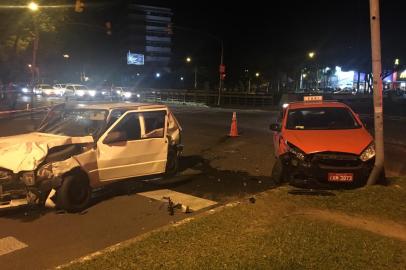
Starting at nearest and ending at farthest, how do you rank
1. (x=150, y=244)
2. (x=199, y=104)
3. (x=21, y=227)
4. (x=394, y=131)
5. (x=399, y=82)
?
(x=150, y=244) < (x=21, y=227) < (x=394, y=131) < (x=199, y=104) < (x=399, y=82)

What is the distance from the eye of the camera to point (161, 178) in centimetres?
1032

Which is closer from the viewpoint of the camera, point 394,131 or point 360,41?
point 394,131

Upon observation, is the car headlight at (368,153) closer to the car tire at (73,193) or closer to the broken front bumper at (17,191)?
the car tire at (73,193)

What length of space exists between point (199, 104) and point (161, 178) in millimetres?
39441

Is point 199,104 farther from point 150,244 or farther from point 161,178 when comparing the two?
point 150,244

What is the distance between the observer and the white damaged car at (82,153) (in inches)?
289

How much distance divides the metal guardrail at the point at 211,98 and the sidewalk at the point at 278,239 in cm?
3960

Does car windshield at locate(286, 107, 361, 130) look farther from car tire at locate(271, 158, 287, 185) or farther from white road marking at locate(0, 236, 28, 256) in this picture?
white road marking at locate(0, 236, 28, 256)

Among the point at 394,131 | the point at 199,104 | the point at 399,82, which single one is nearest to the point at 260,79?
the point at 199,104

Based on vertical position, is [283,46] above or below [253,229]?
above

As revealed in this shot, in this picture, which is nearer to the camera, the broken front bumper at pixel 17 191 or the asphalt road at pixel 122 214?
the asphalt road at pixel 122 214

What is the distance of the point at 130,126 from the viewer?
9141 mm

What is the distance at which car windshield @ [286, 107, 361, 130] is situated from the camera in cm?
1001

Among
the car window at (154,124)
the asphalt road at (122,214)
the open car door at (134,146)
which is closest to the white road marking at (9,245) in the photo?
the asphalt road at (122,214)
